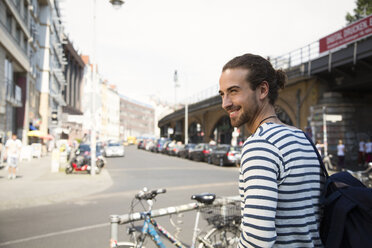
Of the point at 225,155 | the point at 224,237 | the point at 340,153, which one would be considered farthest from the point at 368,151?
the point at 224,237

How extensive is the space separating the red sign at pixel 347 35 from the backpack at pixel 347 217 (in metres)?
16.0

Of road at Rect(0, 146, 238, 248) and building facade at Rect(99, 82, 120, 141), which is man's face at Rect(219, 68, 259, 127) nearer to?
road at Rect(0, 146, 238, 248)

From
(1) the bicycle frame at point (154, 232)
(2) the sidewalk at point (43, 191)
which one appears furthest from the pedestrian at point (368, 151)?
(1) the bicycle frame at point (154, 232)

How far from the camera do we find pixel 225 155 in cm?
2231

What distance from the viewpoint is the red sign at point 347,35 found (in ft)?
49.6

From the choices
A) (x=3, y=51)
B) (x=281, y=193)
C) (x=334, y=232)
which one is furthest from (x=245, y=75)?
(x=3, y=51)

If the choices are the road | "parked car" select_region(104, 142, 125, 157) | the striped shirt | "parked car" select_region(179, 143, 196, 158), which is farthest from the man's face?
"parked car" select_region(104, 142, 125, 157)

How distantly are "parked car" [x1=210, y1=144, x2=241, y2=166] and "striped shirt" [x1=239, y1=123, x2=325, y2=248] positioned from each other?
20.6 meters

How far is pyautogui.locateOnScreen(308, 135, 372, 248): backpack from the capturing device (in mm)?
1284

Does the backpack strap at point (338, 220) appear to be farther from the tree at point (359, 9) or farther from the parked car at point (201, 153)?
the tree at point (359, 9)

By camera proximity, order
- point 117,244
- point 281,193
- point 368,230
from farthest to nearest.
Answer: point 117,244 → point 281,193 → point 368,230

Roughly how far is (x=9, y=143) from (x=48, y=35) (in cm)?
2680

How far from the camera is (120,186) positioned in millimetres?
12383

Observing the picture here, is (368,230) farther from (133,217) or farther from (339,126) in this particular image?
(339,126)
